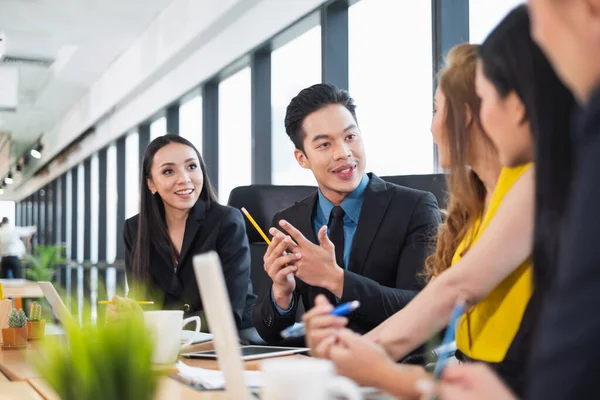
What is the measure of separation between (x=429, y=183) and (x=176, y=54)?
13.8 ft

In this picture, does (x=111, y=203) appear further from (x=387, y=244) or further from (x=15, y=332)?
(x=387, y=244)

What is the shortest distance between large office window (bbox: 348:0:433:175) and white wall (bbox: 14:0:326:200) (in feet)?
1.25

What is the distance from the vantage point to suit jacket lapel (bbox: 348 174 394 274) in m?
2.13

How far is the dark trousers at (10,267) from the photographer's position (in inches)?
337

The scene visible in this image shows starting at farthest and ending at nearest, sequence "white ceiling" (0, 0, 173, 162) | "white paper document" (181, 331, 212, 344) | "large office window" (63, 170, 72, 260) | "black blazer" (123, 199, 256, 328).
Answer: "large office window" (63, 170, 72, 260)
"white ceiling" (0, 0, 173, 162)
"black blazer" (123, 199, 256, 328)
"white paper document" (181, 331, 212, 344)

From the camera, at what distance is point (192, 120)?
6855 mm

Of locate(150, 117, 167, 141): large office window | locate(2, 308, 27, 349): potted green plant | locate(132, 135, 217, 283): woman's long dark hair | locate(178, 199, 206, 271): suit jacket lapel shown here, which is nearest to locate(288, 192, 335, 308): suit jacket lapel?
locate(178, 199, 206, 271): suit jacket lapel

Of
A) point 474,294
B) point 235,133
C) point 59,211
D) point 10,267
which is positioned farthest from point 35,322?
point 59,211

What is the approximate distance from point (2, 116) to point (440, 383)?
1078 cm

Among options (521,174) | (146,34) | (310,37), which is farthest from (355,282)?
(146,34)

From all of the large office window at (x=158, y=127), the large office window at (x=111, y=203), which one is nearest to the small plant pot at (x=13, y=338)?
the large office window at (x=158, y=127)

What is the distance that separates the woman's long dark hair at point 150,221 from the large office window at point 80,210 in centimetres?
942

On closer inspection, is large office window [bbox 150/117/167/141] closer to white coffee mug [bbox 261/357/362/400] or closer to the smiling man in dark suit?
the smiling man in dark suit

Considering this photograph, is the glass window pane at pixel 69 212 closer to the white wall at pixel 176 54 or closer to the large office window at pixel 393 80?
the white wall at pixel 176 54
